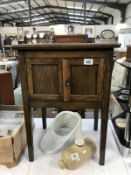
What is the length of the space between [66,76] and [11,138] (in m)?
0.58

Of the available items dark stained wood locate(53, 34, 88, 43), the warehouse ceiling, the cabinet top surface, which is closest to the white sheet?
the cabinet top surface

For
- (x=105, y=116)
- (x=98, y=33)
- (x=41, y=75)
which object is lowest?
(x=105, y=116)

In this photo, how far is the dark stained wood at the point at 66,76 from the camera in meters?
1.05

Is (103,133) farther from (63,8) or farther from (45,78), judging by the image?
(63,8)

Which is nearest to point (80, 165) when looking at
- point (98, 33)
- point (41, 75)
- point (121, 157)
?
point (121, 157)

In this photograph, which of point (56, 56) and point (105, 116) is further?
point (105, 116)

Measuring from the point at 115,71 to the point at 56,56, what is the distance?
85.8 inches

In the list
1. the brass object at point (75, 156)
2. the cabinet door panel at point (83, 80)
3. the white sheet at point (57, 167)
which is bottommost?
the white sheet at point (57, 167)

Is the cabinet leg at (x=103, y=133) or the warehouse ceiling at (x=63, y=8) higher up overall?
the warehouse ceiling at (x=63, y=8)

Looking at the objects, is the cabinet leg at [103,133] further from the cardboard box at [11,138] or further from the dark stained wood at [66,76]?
the cardboard box at [11,138]

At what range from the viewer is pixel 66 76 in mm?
1111

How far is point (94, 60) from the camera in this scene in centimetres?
107

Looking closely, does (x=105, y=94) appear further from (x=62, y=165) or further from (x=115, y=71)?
(x=115, y=71)

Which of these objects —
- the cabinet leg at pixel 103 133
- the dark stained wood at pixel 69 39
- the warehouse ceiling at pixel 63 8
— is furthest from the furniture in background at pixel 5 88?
the warehouse ceiling at pixel 63 8
